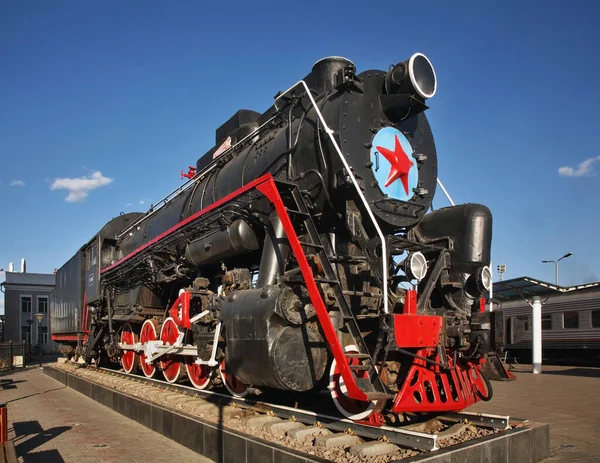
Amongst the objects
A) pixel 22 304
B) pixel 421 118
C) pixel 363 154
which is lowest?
pixel 22 304

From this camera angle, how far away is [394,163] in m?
6.15

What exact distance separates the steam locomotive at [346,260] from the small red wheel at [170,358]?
556mm

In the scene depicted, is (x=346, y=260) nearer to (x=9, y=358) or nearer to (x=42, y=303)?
(x=9, y=358)

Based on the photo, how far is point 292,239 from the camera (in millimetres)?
5457

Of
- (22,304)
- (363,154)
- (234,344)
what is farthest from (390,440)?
(22,304)

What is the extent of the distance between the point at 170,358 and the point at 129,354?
9.05 ft

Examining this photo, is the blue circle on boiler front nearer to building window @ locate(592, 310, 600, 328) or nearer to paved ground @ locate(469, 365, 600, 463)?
paved ground @ locate(469, 365, 600, 463)

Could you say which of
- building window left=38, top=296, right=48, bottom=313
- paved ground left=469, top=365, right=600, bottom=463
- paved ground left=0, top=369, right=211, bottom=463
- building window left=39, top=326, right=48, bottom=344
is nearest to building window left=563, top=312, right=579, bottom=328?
paved ground left=469, top=365, right=600, bottom=463

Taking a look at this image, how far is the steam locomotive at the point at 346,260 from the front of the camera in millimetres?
5223

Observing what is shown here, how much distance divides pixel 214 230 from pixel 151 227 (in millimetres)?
3930

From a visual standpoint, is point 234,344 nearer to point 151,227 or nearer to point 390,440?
point 390,440

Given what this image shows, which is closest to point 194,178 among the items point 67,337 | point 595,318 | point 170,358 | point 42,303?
point 170,358

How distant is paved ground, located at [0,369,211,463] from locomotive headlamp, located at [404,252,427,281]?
9.92 feet

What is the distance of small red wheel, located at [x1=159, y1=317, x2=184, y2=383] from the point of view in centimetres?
879
